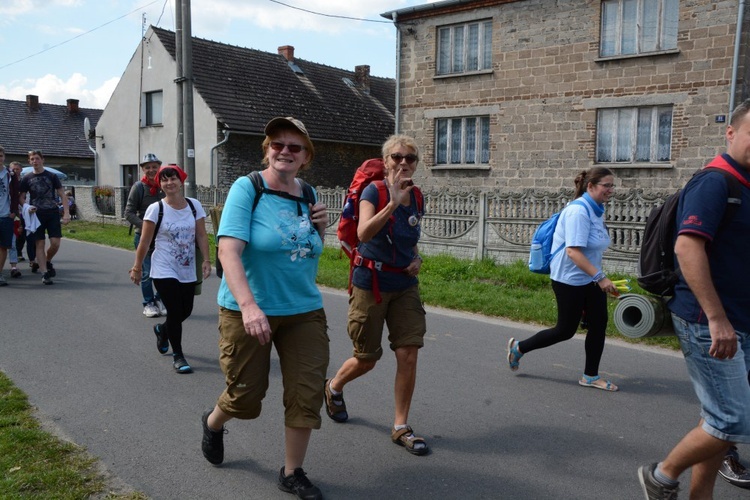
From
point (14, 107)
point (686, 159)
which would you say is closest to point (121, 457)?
point (686, 159)

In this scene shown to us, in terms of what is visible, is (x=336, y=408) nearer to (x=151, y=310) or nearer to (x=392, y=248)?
(x=392, y=248)

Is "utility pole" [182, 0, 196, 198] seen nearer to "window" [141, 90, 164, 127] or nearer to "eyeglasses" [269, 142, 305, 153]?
"eyeglasses" [269, 142, 305, 153]

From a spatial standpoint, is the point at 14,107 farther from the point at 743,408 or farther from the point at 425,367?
the point at 743,408

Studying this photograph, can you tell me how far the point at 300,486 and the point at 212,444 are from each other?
66 centimetres

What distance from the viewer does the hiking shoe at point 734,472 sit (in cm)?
382

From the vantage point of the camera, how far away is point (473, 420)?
488 cm

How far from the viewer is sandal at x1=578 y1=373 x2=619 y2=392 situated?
18.3ft

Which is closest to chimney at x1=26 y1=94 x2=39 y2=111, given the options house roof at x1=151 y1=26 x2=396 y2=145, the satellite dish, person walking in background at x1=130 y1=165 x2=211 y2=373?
the satellite dish

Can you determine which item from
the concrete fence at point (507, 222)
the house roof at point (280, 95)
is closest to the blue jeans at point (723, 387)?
the concrete fence at point (507, 222)

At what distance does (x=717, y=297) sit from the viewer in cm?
290

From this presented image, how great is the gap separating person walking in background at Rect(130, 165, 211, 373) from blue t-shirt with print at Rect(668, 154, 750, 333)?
4.23 meters

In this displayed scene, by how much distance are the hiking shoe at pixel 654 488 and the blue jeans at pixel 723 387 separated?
37 cm

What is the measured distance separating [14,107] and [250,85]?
21.0 metres

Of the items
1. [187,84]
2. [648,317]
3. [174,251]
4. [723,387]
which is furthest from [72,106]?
[723,387]
